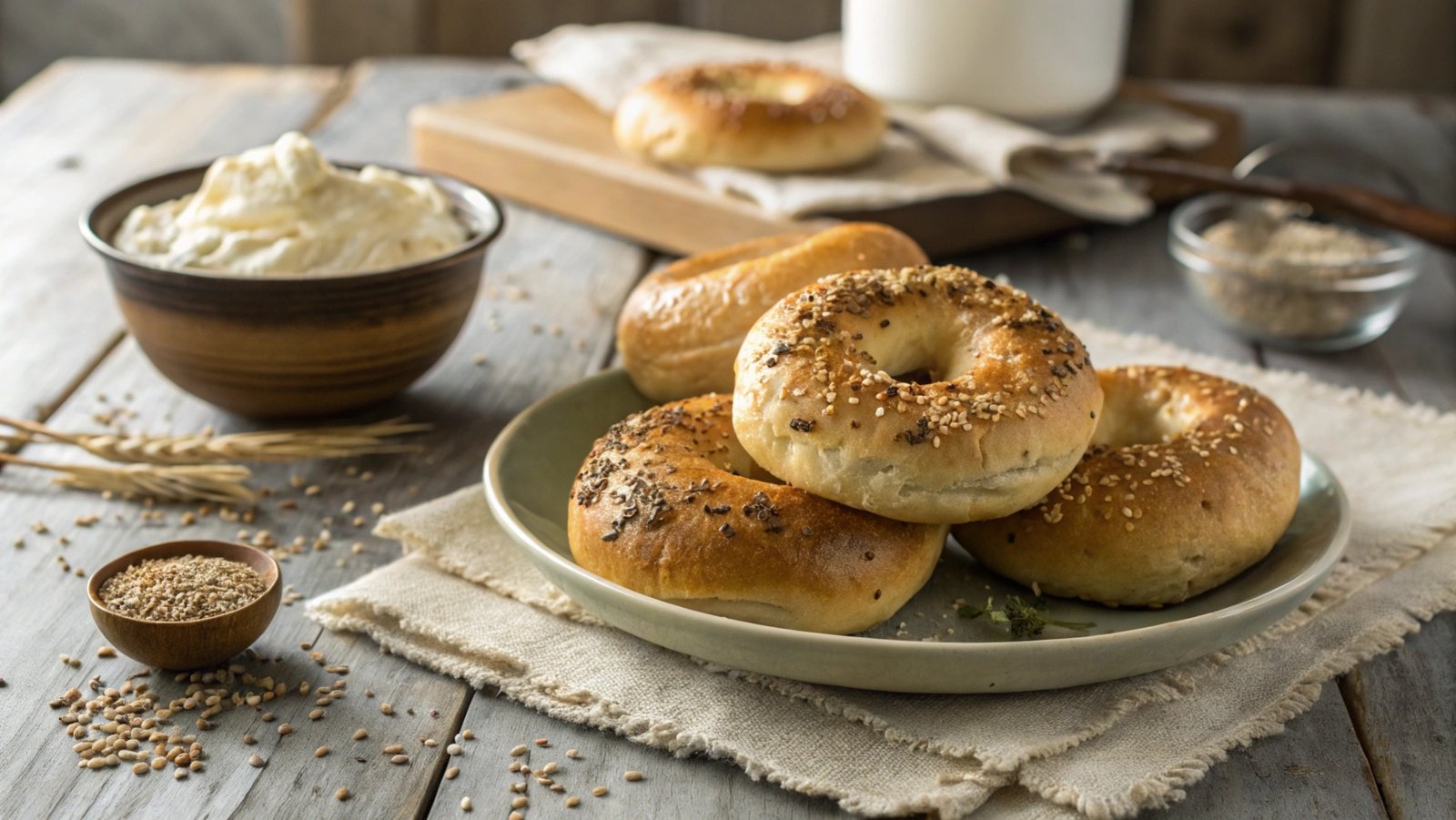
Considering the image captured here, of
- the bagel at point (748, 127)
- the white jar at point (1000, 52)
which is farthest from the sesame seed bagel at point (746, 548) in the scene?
the white jar at point (1000, 52)

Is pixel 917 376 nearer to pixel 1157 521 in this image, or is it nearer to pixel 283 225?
pixel 1157 521

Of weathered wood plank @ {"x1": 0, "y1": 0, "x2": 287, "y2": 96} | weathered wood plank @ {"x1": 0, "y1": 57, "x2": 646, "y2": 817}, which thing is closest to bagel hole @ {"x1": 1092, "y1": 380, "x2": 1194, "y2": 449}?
weathered wood plank @ {"x1": 0, "y1": 57, "x2": 646, "y2": 817}

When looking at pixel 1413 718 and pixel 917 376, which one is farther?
pixel 917 376

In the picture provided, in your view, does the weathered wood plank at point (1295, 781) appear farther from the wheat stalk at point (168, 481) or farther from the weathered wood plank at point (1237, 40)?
the weathered wood plank at point (1237, 40)

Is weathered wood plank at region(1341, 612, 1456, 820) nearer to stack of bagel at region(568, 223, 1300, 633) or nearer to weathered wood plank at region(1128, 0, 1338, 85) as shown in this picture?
stack of bagel at region(568, 223, 1300, 633)

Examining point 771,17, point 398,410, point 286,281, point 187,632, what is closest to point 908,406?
point 187,632

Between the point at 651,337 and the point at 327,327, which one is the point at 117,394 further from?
the point at 651,337
